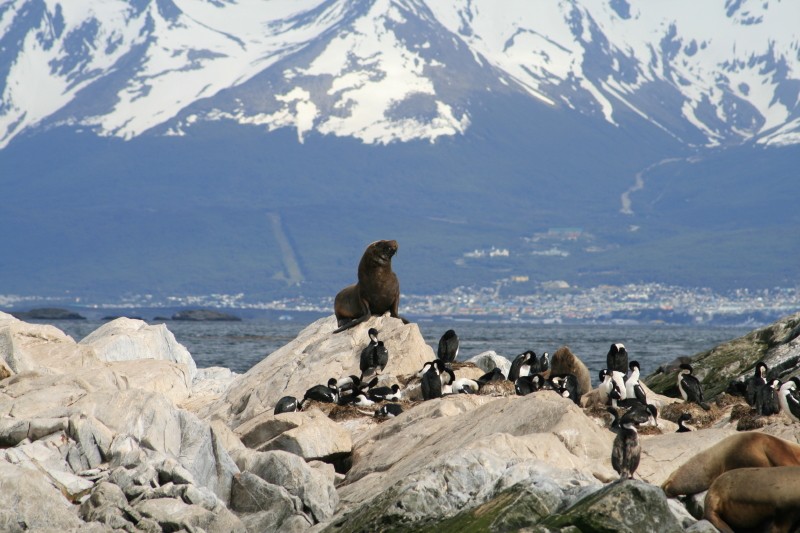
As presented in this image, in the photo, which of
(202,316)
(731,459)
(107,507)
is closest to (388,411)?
(107,507)

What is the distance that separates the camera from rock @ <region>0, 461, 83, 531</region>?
14.9 metres

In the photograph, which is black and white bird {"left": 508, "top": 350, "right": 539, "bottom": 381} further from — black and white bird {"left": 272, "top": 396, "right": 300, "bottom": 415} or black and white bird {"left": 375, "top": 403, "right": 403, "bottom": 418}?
black and white bird {"left": 272, "top": 396, "right": 300, "bottom": 415}

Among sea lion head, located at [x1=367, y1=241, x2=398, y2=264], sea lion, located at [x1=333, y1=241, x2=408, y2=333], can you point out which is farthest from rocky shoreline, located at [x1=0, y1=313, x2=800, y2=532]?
sea lion head, located at [x1=367, y1=241, x2=398, y2=264]

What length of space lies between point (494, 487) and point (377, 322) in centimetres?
1260

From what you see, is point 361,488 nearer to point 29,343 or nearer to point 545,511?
point 545,511

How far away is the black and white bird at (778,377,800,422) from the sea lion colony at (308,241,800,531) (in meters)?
0.01

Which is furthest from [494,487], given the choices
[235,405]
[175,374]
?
[175,374]

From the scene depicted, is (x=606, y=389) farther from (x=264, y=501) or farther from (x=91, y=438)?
(x=91, y=438)

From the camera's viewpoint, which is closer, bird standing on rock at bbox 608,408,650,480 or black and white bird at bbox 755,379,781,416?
bird standing on rock at bbox 608,408,650,480

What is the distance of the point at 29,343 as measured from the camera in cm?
2783

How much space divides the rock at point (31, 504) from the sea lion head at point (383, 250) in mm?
11536

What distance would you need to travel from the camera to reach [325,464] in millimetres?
18047

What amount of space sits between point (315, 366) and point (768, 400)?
8647mm

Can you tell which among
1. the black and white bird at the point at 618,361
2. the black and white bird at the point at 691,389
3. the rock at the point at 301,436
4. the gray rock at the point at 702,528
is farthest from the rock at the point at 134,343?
the gray rock at the point at 702,528
